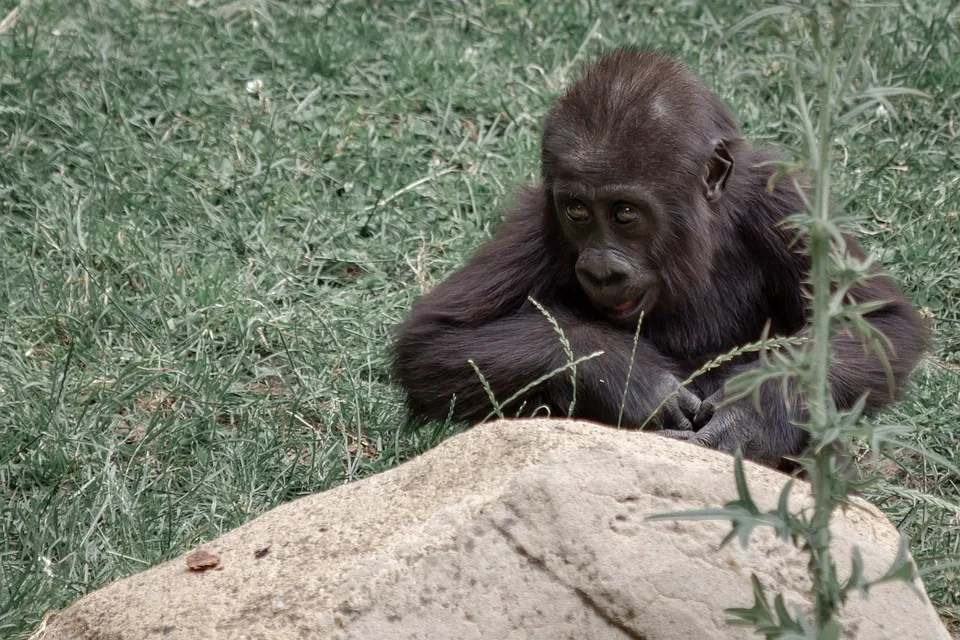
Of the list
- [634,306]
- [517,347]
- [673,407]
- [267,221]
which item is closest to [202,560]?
[517,347]

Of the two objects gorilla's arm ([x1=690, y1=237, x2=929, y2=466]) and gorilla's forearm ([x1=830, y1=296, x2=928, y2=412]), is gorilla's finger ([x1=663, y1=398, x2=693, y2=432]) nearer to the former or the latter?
gorilla's arm ([x1=690, y1=237, x2=929, y2=466])

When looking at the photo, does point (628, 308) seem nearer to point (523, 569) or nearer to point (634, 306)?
point (634, 306)

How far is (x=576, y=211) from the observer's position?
4.48 m

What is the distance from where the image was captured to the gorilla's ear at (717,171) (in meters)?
4.58

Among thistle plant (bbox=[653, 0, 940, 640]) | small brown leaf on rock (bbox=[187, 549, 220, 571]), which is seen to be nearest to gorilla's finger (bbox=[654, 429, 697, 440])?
small brown leaf on rock (bbox=[187, 549, 220, 571])

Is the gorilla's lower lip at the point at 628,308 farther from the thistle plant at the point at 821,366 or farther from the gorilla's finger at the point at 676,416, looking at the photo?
the thistle plant at the point at 821,366

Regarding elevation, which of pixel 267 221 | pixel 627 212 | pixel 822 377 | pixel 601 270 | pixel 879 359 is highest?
pixel 822 377

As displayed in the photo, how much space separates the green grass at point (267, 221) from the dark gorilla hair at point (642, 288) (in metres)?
0.45

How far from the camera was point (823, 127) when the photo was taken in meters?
2.28

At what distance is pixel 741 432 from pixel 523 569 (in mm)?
1601

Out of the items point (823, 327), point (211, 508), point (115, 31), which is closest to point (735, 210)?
point (211, 508)

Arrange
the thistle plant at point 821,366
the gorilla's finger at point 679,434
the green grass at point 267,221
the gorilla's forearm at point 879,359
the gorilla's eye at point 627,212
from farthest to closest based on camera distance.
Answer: the green grass at point 267,221, the gorilla's forearm at point 879,359, the gorilla's eye at point 627,212, the gorilla's finger at point 679,434, the thistle plant at point 821,366

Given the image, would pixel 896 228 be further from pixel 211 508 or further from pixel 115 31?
pixel 115 31

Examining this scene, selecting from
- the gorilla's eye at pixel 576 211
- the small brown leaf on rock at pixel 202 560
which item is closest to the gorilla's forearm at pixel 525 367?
the gorilla's eye at pixel 576 211
